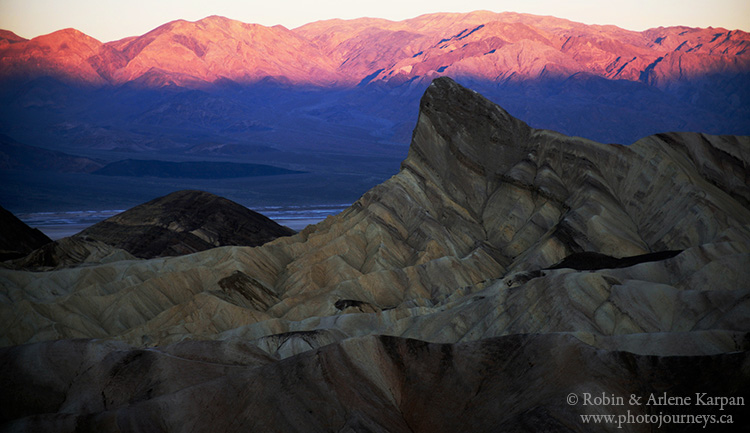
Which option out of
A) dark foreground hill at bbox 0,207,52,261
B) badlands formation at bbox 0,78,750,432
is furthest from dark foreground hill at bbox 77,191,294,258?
badlands formation at bbox 0,78,750,432

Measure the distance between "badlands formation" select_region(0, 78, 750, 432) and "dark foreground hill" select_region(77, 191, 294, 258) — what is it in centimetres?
2394

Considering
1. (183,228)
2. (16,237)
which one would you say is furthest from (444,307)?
(16,237)

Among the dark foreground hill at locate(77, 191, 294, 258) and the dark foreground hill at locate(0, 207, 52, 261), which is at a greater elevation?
the dark foreground hill at locate(0, 207, 52, 261)

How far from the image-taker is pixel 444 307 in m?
39.7

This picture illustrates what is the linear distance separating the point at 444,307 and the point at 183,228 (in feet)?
148

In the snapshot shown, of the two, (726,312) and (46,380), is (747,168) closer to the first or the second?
(726,312)

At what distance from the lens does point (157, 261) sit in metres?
51.0

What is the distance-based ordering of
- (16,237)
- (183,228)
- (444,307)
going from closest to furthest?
1. (444,307)
2. (16,237)
3. (183,228)

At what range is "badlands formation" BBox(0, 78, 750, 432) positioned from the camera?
2194 centimetres

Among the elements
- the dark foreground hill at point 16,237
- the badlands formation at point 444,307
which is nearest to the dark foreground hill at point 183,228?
the dark foreground hill at point 16,237

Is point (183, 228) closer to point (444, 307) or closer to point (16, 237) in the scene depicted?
point (16, 237)

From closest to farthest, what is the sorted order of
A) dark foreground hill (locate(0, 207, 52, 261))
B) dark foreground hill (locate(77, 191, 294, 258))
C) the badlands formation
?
the badlands formation
dark foreground hill (locate(0, 207, 52, 261))
dark foreground hill (locate(77, 191, 294, 258))

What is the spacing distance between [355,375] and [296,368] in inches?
72.2

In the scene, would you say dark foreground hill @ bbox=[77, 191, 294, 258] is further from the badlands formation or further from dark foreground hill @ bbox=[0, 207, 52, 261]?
the badlands formation
